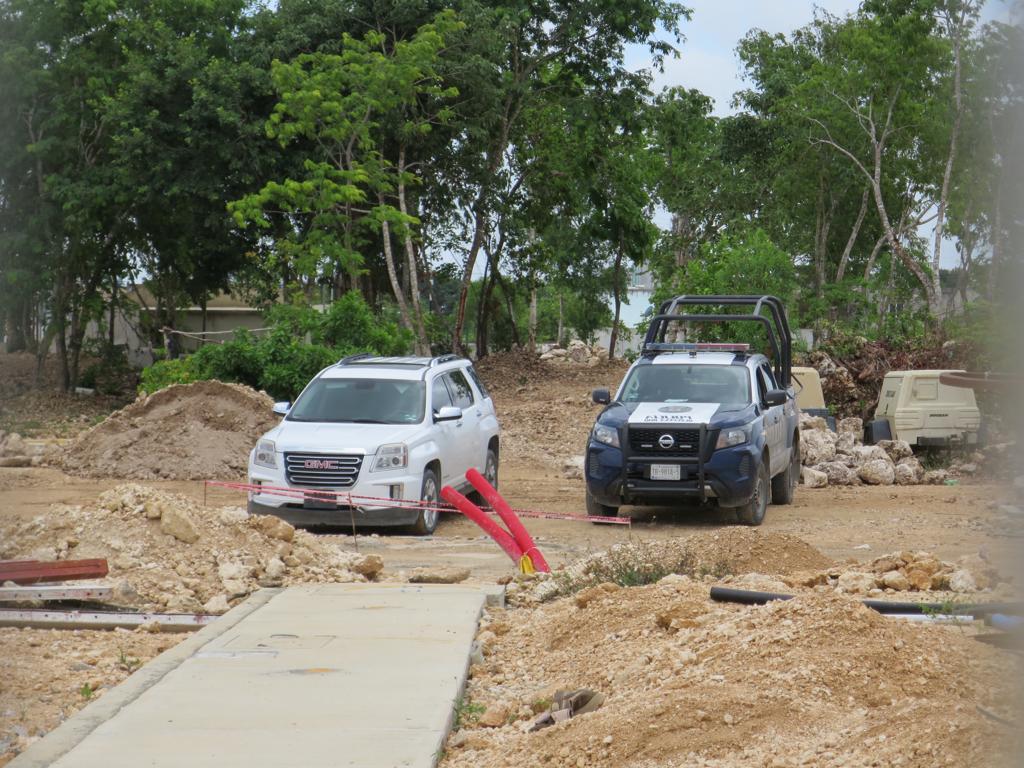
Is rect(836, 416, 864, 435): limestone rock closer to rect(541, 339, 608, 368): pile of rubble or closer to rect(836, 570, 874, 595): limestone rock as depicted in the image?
rect(836, 570, 874, 595): limestone rock

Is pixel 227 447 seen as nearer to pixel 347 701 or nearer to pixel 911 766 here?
pixel 347 701

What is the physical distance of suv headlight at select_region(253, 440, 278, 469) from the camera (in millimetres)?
14555

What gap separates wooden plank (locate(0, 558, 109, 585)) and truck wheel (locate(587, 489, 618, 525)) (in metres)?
7.19

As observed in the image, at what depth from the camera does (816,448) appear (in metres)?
21.7

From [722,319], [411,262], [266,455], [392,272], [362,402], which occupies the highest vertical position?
[411,262]

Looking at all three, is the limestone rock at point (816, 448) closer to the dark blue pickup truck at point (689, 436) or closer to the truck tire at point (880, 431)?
the truck tire at point (880, 431)

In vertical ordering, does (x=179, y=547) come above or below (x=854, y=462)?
above

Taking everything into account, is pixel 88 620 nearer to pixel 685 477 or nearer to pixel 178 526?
pixel 178 526

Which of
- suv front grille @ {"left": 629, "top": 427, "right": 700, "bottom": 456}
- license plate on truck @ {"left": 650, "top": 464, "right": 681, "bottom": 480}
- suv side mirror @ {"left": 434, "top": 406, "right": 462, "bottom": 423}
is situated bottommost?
license plate on truck @ {"left": 650, "top": 464, "right": 681, "bottom": 480}

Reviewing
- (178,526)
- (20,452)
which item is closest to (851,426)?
(20,452)

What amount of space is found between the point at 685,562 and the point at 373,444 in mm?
5268

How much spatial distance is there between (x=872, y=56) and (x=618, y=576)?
3182 cm

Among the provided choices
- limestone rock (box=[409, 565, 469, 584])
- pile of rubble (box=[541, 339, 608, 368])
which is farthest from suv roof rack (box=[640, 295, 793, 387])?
pile of rubble (box=[541, 339, 608, 368])

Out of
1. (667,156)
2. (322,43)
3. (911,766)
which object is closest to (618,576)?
(911,766)
